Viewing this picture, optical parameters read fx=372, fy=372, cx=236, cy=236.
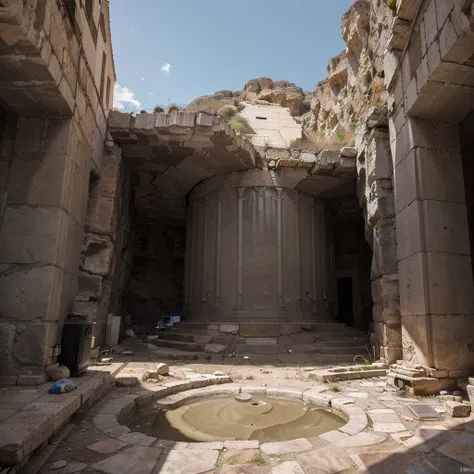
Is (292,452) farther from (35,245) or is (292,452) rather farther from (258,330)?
(258,330)

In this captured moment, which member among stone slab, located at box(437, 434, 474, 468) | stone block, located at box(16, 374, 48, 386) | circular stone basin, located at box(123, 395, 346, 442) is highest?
stone block, located at box(16, 374, 48, 386)

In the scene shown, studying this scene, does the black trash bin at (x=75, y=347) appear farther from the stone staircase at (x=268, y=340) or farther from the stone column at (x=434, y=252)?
the stone column at (x=434, y=252)

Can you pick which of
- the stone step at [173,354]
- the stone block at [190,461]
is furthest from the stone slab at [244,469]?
the stone step at [173,354]

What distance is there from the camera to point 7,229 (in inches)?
206

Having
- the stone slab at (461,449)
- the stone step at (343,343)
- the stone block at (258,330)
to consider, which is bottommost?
the stone slab at (461,449)

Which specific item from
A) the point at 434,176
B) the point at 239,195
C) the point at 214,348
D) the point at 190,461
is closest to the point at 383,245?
the point at 434,176

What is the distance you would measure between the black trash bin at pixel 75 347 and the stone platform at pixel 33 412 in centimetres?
27

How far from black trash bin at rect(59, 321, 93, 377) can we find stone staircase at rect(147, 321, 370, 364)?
10.7 ft

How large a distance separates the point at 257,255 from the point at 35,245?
6.44 meters

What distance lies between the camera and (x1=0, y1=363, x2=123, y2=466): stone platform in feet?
8.31

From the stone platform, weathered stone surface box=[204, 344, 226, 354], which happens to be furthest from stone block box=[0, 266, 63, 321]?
weathered stone surface box=[204, 344, 226, 354]

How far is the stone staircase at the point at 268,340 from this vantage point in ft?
28.2

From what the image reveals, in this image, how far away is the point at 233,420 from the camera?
403cm

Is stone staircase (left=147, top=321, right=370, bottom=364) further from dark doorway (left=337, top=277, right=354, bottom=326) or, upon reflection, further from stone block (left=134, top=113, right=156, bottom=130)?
dark doorway (left=337, top=277, right=354, bottom=326)
